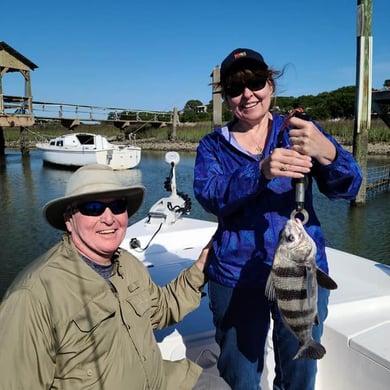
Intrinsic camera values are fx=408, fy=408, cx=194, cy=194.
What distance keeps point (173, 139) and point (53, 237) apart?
106 feet

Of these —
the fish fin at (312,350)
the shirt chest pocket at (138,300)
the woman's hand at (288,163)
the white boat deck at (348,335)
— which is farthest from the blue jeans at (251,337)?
the white boat deck at (348,335)

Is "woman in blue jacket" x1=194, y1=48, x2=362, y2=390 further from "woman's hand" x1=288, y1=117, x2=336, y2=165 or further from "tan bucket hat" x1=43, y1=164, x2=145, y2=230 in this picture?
"tan bucket hat" x1=43, y1=164, x2=145, y2=230

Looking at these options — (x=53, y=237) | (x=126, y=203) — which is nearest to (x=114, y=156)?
(x=53, y=237)

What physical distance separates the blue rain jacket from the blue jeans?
0.31ft

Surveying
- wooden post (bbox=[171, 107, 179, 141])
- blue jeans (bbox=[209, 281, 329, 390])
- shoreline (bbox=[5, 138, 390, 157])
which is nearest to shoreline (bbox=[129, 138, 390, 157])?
shoreline (bbox=[5, 138, 390, 157])

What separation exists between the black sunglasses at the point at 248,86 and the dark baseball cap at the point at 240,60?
0.23 feet

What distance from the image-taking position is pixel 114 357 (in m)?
1.81

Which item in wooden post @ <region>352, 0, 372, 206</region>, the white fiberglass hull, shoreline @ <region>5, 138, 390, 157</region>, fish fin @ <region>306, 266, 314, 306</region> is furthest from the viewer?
shoreline @ <region>5, 138, 390, 157</region>

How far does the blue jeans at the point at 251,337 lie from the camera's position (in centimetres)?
194

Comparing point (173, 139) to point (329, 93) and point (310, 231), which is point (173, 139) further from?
point (310, 231)

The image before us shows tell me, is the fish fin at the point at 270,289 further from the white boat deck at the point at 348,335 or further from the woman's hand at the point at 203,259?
the white boat deck at the point at 348,335

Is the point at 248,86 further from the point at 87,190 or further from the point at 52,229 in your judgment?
the point at 52,229

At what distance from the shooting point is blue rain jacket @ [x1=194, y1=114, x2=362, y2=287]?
1753 mm

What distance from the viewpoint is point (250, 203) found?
6.10 feet
